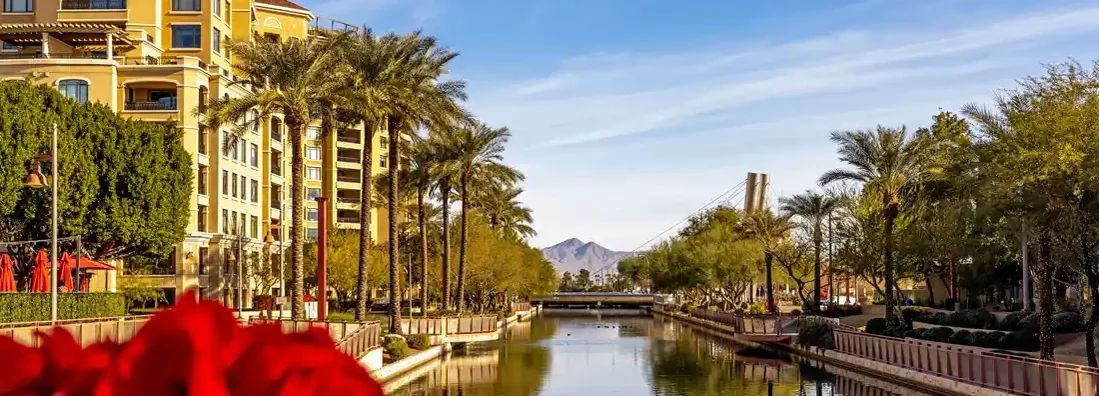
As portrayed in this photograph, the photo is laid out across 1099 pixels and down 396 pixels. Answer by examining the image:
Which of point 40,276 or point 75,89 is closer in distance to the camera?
point 40,276

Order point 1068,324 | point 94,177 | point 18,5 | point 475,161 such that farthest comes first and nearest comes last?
point 18,5 → point 475,161 → point 94,177 → point 1068,324

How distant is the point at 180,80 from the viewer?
7344 centimetres

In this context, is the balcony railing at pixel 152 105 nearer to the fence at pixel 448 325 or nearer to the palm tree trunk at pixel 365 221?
the fence at pixel 448 325

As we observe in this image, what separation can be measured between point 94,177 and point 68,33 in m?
21.3

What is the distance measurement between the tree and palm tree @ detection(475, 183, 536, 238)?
80.6 feet

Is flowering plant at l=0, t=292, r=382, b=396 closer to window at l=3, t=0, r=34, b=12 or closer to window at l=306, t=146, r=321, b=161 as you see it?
window at l=3, t=0, r=34, b=12

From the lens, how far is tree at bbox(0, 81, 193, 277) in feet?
164

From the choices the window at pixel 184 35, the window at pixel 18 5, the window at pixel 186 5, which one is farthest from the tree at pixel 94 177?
the window at pixel 18 5

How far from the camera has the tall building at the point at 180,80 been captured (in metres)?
70.4

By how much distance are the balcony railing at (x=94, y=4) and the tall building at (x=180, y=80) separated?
2.7 inches

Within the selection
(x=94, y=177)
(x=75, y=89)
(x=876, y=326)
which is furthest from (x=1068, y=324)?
(x=75, y=89)

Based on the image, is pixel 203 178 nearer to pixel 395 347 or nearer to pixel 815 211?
pixel 395 347

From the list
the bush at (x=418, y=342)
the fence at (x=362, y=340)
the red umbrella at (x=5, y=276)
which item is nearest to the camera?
the fence at (x=362, y=340)

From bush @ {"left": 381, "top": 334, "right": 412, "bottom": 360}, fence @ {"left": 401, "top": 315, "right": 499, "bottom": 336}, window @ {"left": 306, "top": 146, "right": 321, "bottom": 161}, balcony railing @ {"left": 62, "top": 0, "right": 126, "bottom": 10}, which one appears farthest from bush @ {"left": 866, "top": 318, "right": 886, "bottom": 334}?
window @ {"left": 306, "top": 146, "right": 321, "bottom": 161}
